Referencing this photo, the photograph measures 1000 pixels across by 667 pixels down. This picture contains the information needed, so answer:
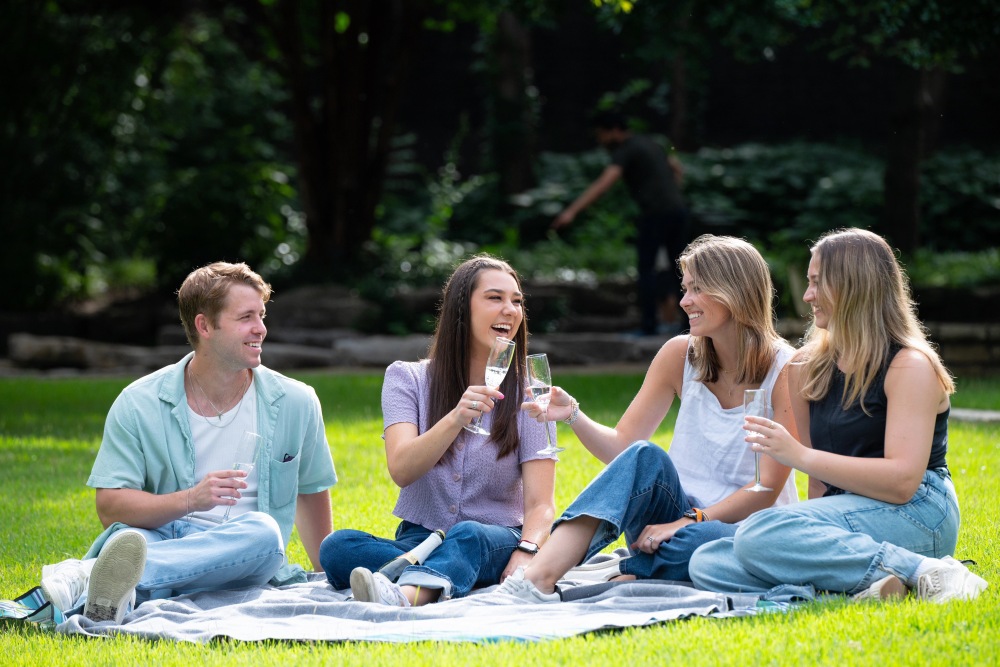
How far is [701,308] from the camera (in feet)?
14.4

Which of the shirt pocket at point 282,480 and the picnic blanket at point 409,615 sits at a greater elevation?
the shirt pocket at point 282,480

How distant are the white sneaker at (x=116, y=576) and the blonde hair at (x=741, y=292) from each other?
6.61 ft

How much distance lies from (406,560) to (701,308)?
52.0 inches

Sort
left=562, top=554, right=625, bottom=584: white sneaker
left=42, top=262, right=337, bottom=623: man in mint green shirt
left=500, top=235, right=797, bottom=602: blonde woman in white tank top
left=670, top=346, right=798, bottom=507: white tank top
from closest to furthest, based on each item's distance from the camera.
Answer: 1. left=42, top=262, right=337, bottom=623: man in mint green shirt
2. left=500, top=235, right=797, bottom=602: blonde woman in white tank top
3. left=670, top=346, right=798, bottom=507: white tank top
4. left=562, top=554, right=625, bottom=584: white sneaker

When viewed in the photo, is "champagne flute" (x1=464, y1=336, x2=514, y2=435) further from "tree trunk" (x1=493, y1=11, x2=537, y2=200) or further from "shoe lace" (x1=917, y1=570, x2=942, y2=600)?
"tree trunk" (x1=493, y1=11, x2=537, y2=200)

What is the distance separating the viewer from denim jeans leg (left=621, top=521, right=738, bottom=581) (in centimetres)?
429

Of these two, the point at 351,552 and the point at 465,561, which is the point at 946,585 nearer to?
the point at 465,561

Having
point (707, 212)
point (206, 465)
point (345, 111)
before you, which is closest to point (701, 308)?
point (206, 465)

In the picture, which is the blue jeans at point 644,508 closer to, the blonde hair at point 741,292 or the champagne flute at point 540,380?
the champagne flute at point 540,380

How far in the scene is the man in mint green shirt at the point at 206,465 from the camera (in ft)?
13.4

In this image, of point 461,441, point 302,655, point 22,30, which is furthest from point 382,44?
point 302,655

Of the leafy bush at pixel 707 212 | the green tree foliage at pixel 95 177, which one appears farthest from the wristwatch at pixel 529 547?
the green tree foliage at pixel 95 177

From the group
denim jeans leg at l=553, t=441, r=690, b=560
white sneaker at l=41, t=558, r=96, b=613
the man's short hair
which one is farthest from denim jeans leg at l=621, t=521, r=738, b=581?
white sneaker at l=41, t=558, r=96, b=613

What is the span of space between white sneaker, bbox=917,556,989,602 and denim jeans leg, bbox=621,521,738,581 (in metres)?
0.68
